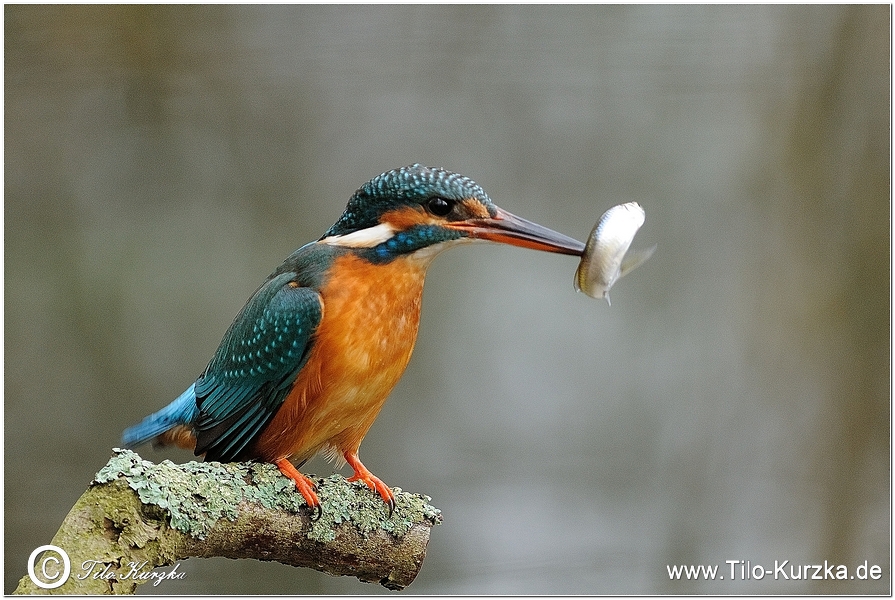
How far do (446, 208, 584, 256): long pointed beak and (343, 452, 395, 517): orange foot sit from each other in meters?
0.64

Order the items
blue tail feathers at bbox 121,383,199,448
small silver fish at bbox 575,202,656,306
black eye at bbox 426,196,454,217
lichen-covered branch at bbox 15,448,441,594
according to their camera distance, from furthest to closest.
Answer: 1. blue tail feathers at bbox 121,383,199,448
2. black eye at bbox 426,196,454,217
3. small silver fish at bbox 575,202,656,306
4. lichen-covered branch at bbox 15,448,441,594

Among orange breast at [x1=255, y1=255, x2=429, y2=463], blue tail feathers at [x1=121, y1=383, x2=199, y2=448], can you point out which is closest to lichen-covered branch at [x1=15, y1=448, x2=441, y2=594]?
orange breast at [x1=255, y1=255, x2=429, y2=463]

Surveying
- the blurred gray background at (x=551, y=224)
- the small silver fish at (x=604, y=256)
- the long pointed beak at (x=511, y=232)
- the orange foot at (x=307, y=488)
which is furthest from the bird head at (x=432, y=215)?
the blurred gray background at (x=551, y=224)

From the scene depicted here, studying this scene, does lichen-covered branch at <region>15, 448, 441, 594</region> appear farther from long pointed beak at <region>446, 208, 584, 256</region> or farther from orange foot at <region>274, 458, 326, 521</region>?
long pointed beak at <region>446, 208, 584, 256</region>

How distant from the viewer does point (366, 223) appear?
214 cm

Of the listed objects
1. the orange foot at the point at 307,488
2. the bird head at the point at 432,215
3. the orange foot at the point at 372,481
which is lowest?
the orange foot at the point at 372,481

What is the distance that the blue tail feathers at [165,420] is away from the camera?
2.24m

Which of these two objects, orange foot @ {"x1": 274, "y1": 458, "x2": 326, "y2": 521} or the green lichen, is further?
orange foot @ {"x1": 274, "y1": 458, "x2": 326, "y2": 521}

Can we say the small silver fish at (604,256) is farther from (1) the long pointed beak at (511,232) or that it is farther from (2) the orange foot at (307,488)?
(2) the orange foot at (307,488)

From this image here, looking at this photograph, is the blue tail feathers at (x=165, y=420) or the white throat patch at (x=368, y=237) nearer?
the white throat patch at (x=368, y=237)

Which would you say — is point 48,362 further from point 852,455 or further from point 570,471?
point 852,455

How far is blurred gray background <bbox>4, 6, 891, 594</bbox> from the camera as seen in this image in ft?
15.3

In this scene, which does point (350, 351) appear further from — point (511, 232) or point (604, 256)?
point (604, 256)

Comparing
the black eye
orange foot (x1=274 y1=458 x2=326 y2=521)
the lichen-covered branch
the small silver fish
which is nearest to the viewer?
the lichen-covered branch
